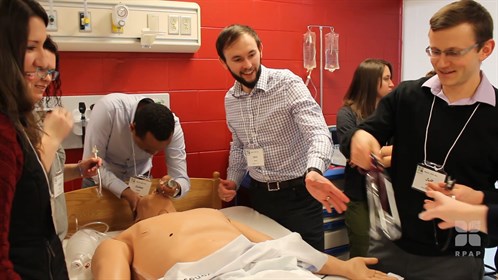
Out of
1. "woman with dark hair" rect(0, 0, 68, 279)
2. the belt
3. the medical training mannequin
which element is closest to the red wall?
the belt

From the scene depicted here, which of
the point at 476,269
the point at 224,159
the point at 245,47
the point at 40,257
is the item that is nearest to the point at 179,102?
the point at 224,159

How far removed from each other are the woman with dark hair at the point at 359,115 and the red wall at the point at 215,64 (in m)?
0.66

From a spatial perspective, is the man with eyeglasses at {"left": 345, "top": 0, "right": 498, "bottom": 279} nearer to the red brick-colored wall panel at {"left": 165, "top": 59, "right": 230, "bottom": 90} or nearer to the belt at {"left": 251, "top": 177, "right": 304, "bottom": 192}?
the belt at {"left": 251, "top": 177, "right": 304, "bottom": 192}

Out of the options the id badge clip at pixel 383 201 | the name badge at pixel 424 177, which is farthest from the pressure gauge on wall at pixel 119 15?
the name badge at pixel 424 177

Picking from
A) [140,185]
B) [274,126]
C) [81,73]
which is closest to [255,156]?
[274,126]

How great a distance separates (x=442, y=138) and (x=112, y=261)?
4.63ft

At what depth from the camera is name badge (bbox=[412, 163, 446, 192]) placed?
1.56m

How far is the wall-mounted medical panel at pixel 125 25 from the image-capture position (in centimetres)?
248

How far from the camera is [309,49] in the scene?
352 centimetres

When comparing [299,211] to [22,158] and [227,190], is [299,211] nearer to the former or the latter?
[227,190]

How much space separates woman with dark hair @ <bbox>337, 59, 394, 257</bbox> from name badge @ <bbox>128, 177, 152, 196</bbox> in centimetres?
128

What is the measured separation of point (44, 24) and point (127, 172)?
1.40 m

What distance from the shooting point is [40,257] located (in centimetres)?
127

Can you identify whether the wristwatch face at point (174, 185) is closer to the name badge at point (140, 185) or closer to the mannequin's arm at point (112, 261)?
the name badge at point (140, 185)
